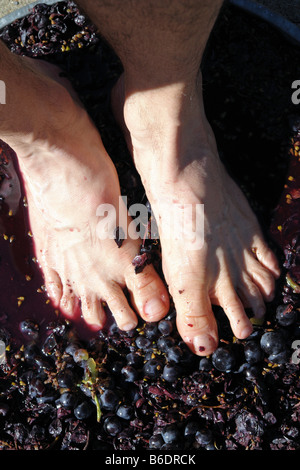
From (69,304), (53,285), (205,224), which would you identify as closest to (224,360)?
(205,224)

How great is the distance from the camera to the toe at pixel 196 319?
1719 mm

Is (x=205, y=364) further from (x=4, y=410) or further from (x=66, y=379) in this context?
(x=4, y=410)

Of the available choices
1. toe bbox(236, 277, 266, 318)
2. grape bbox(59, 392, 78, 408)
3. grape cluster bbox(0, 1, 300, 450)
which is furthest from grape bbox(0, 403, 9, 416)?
toe bbox(236, 277, 266, 318)

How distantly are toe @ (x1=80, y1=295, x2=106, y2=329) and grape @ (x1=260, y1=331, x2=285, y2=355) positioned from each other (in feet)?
2.31

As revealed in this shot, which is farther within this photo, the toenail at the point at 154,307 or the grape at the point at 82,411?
the toenail at the point at 154,307

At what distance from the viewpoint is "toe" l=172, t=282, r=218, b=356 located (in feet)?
5.64

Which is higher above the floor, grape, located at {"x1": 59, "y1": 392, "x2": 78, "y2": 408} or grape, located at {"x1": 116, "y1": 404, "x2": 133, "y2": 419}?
grape, located at {"x1": 59, "y1": 392, "x2": 78, "y2": 408}

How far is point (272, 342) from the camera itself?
65.4 inches

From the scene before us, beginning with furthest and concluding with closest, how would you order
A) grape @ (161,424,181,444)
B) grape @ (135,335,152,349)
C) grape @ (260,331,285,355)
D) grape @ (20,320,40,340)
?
1. grape @ (20,320,40,340)
2. grape @ (135,335,152,349)
3. grape @ (260,331,285,355)
4. grape @ (161,424,181,444)

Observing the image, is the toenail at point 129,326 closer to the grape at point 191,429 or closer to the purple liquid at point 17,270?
the purple liquid at point 17,270

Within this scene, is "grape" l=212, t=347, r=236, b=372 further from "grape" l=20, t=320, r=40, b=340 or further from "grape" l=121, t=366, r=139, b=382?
"grape" l=20, t=320, r=40, b=340

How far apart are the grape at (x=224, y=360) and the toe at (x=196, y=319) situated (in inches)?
1.9

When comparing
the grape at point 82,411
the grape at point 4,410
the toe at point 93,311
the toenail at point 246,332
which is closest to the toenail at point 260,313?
the toenail at point 246,332

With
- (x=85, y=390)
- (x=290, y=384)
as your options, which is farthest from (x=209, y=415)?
(x=85, y=390)
